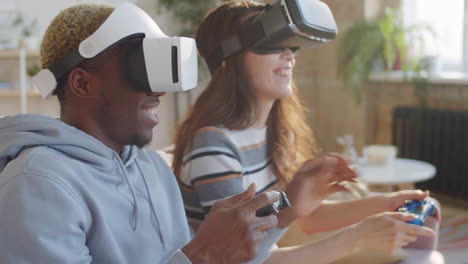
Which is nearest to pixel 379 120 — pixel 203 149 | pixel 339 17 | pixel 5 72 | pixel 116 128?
pixel 339 17

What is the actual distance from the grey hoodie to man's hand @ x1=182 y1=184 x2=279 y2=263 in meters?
0.04

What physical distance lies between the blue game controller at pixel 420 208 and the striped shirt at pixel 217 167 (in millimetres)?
404

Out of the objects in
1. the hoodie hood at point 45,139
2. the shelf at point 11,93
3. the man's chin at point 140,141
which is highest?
the hoodie hood at point 45,139

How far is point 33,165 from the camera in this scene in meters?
0.86

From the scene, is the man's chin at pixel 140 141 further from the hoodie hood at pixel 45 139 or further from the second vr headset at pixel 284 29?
the second vr headset at pixel 284 29

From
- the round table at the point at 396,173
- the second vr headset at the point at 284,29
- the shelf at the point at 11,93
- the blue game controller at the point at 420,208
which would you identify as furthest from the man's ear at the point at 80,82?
the shelf at the point at 11,93

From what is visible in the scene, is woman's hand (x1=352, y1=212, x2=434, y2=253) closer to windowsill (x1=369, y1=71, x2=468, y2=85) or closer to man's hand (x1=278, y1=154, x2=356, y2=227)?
man's hand (x1=278, y1=154, x2=356, y2=227)

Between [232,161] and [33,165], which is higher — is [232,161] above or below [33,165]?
below

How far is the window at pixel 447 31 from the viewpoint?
4.38 meters

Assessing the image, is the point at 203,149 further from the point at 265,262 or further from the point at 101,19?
the point at 101,19

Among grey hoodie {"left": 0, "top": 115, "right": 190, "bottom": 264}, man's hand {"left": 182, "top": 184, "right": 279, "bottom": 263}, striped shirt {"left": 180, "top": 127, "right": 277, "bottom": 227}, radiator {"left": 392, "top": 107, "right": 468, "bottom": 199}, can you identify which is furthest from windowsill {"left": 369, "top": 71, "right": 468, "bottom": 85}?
man's hand {"left": 182, "top": 184, "right": 279, "bottom": 263}

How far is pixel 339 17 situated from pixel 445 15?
0.90 m

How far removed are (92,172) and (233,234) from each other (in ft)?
0.92

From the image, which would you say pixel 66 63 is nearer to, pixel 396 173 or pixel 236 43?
pixel 236 43
